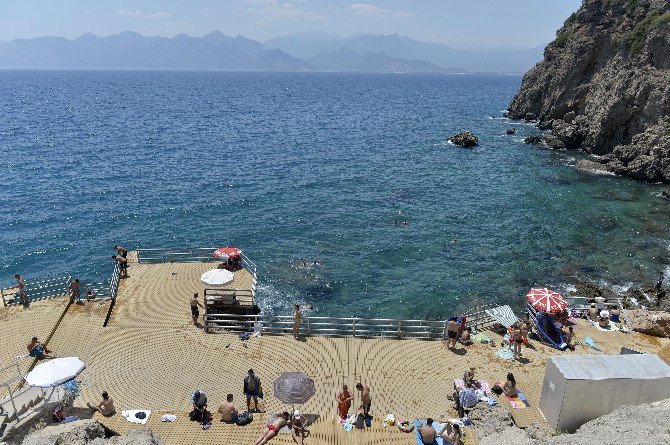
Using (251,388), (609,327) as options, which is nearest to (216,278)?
(251,388)

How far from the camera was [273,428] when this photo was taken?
16328 mm

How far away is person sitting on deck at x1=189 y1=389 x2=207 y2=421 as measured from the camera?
17219 mm

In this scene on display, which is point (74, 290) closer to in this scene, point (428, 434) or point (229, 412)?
point (229, 412)

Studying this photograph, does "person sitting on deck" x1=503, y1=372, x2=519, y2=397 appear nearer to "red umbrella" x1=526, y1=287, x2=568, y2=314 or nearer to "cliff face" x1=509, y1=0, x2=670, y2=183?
"red umbrella" x1=526, y1=287, x2=568, y2=314

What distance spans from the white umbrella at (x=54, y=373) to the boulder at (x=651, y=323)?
25.1 m

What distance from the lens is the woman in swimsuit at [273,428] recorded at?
53.0ft

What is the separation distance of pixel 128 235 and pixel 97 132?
58.9 m

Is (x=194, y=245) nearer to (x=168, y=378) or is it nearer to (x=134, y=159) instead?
(x=168, y=378)

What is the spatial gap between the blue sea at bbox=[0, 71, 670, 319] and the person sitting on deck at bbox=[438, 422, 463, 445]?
1535cm

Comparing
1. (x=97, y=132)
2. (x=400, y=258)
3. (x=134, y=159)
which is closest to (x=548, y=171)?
(x=400, y=258)

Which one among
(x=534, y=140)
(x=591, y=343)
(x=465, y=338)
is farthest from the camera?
(x=534, y=140)

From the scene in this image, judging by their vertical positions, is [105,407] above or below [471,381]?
below

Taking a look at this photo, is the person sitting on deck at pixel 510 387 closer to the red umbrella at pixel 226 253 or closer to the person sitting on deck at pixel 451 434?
the person sitting on deck at pixel 451 434

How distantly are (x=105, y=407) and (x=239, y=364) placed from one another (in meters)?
5.48
